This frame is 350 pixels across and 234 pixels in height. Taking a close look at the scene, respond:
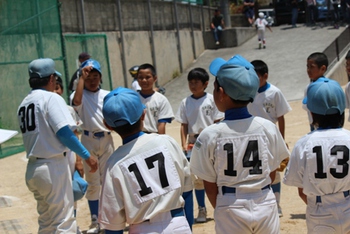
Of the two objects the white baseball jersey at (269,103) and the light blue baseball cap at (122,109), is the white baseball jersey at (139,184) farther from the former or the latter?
the white baseball jersey at (269,103)

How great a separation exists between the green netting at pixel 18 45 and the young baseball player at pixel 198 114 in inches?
243

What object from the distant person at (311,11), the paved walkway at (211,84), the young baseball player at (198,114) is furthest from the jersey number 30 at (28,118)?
the distant person at (311,11)

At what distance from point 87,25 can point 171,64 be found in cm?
588

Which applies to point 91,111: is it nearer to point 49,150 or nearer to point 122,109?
point 49,150

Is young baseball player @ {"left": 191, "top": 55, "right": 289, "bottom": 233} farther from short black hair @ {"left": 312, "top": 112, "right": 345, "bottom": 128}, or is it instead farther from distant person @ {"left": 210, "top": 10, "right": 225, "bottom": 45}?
distant person @ {"left": 210, "top": 10, "right": 225, "bottom": 45}

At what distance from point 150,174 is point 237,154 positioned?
683 millimetres

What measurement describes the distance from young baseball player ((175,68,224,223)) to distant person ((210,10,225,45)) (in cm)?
1934

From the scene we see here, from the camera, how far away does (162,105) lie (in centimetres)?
779

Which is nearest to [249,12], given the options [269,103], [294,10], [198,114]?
[294,10]

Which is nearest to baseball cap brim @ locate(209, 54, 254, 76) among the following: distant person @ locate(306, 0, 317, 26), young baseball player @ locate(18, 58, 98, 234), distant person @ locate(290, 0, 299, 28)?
young baseball player @ locate(18, 58, 98, 234)

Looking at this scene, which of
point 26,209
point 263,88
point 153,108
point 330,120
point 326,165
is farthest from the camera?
point 26,209

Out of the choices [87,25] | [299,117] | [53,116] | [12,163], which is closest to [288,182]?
[53,116]

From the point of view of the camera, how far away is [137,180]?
3.72 meters

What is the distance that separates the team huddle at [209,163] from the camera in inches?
148
